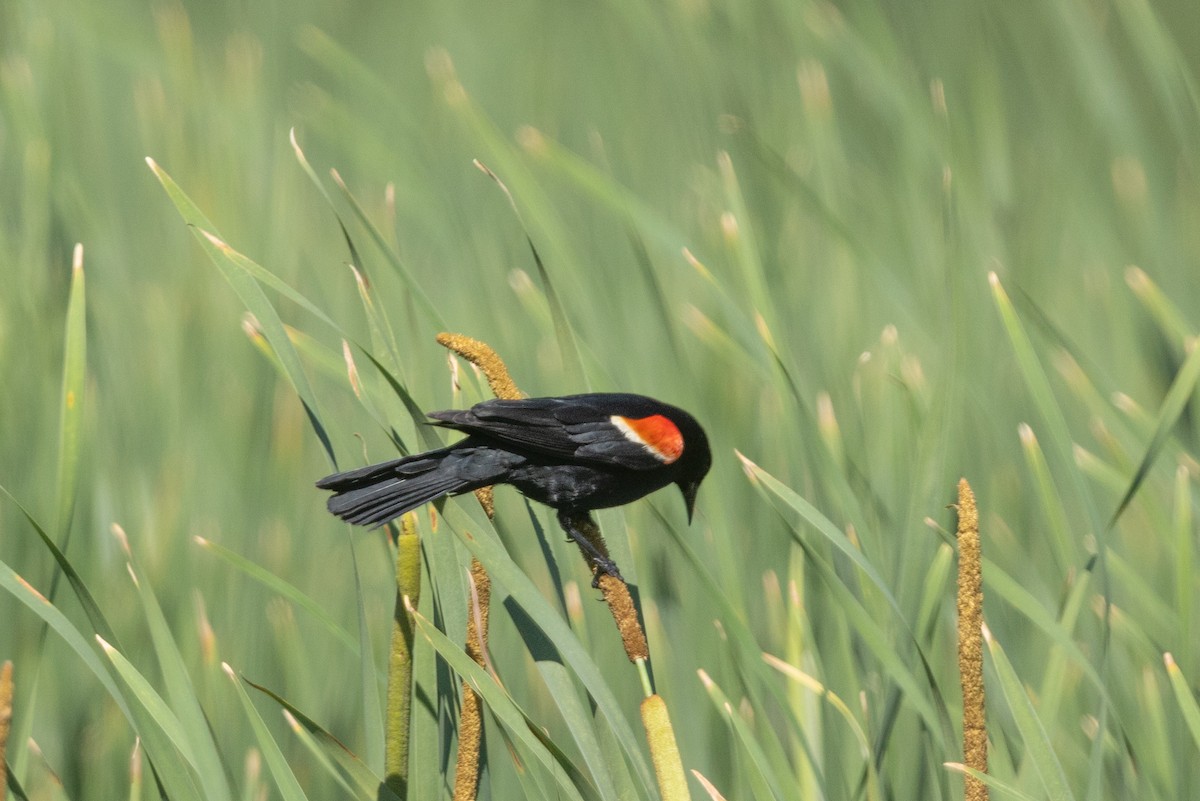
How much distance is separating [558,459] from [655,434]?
0.42 feet

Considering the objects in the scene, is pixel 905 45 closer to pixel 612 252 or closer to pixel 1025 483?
pixel 612 252

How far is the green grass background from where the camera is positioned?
135cm

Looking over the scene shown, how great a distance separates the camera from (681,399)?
6.41ft

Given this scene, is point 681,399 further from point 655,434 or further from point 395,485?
point 395,485

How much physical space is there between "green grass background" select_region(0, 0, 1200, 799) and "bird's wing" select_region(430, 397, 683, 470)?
2.2 inches

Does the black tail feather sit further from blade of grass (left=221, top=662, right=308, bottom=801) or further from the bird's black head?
the bird's black head

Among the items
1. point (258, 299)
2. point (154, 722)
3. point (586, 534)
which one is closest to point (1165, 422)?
point (586, 534)

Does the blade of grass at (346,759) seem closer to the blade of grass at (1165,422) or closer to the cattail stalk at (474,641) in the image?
the cattail stalk at (474,641)

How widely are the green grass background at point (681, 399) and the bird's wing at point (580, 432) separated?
0.18 ft

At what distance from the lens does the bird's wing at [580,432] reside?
1.44 metres

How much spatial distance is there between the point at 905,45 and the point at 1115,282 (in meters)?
0.79

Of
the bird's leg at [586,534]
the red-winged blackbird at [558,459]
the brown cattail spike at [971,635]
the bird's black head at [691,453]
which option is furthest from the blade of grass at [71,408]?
the brown cattail spike at [971,635]

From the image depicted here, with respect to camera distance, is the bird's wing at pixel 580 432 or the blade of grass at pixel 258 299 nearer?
the blade of grass at pixel 258 299

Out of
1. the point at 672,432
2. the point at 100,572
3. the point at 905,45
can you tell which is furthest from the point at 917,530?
the point at 905,45
